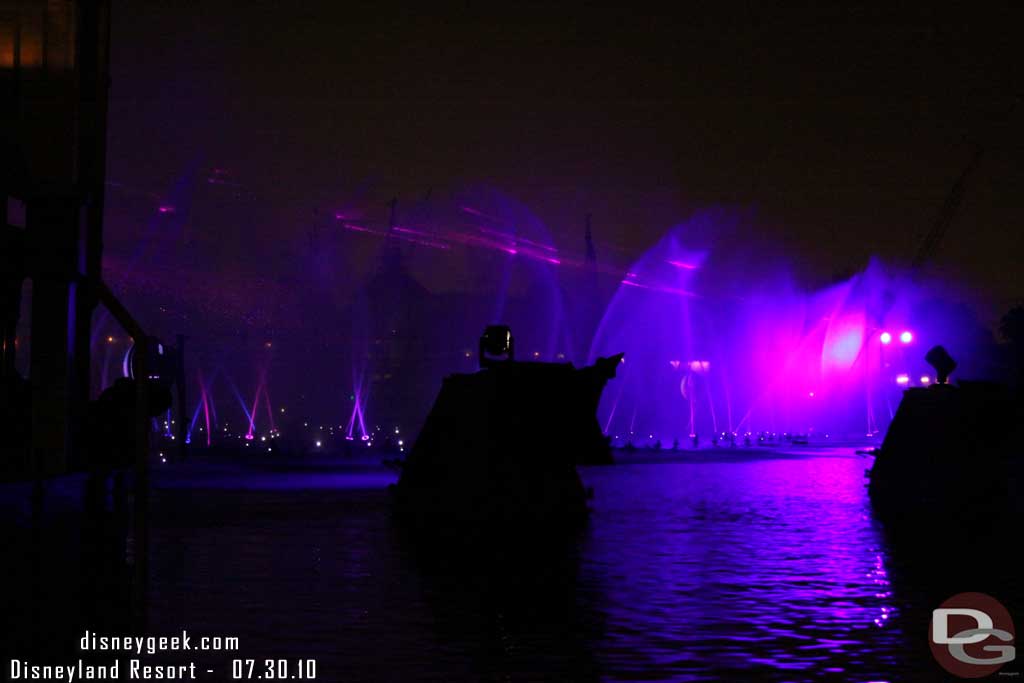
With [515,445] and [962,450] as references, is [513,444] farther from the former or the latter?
[962,450]

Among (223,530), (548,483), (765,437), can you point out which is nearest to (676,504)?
(548,483)

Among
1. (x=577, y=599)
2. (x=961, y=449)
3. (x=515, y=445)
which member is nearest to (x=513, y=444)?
(x=515, y=445)

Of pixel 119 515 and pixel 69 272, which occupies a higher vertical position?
pixel 69 272

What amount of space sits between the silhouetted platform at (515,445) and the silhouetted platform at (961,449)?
11.6 meters

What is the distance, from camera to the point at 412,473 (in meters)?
48.1

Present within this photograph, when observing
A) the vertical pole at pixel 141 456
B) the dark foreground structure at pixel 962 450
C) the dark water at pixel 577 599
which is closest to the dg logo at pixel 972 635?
the dark water at pixel 577 599

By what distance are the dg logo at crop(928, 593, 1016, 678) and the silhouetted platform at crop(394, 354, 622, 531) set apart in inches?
778

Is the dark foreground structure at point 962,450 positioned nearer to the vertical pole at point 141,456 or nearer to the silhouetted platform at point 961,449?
the silhouetted platform at point 961,449

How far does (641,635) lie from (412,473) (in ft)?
93.0

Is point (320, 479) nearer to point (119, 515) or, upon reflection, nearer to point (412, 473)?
point (412, 473)

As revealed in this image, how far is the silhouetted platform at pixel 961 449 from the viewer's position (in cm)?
4984

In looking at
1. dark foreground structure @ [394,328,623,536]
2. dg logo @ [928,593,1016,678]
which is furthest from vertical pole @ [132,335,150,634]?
dark foreground structure @ [394,328,623,536]

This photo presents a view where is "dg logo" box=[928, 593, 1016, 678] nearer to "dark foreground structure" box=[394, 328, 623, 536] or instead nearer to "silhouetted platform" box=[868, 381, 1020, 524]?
"dark foreground structure" box=[394, 328, 623, 536]

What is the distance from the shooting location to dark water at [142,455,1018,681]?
17859mm
